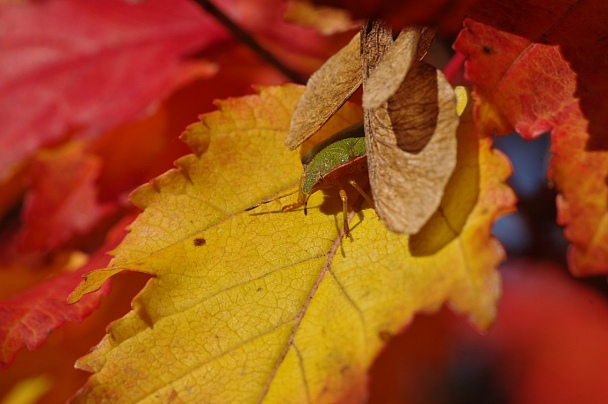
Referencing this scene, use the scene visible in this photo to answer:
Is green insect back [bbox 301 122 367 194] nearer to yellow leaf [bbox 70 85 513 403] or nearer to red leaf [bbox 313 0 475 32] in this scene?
yellow leaf [bbox 70 85 513 403]

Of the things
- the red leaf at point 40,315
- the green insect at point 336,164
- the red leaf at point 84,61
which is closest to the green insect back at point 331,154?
the green insect at point 336,164

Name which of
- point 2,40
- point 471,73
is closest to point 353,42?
point 471,73

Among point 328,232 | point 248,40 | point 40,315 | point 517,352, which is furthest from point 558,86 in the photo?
point 517,352

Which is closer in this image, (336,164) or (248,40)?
(336,164)

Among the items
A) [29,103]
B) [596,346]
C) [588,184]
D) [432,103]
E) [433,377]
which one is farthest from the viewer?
[433,377]

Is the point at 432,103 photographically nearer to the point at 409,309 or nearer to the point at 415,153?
the point at 415,153

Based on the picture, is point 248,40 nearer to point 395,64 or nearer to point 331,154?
point 331,154

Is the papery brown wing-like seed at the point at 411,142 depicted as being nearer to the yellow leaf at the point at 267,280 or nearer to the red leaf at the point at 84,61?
the yellow leaf at the point at 267,280
